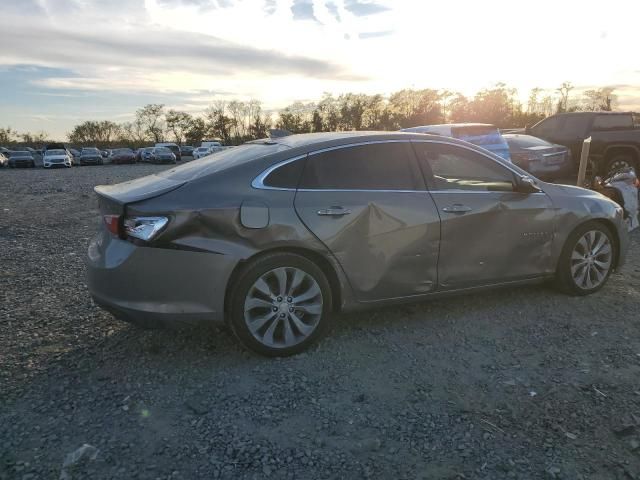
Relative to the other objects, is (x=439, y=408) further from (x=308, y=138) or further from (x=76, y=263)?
(x=76, y=263)

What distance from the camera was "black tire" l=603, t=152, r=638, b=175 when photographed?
39.6 feet

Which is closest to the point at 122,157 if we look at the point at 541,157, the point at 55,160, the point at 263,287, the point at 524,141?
the point at 55,160

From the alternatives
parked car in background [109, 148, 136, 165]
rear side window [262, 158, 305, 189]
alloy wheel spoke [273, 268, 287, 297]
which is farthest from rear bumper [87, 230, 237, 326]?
parked car in background [109, 148, 136, 165]

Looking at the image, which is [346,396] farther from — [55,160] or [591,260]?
[55,160]

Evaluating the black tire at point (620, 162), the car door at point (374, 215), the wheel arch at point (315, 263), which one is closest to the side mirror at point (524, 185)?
the car door at point (374, 215)

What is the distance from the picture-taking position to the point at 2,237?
310 inches

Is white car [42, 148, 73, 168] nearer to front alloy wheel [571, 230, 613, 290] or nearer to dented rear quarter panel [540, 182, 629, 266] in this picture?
dented rear quarter panel [540, 182, 629, 266]

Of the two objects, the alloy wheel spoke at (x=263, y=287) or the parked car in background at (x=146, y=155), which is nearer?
the alloy wheel spoke at (x=263, y=287)

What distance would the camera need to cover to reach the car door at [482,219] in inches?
163

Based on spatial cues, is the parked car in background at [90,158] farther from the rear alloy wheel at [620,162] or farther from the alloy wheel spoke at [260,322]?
the alloy wheel spoke at [260,322]

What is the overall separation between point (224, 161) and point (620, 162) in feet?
37.5

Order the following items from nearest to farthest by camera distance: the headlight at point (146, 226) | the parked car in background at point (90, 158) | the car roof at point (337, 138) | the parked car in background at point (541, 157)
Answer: the headlight at point (146, 226)
the car roof at point (337, 138)
the parked car in background at point (541, 157)
the parked car in background at point (90, 158)

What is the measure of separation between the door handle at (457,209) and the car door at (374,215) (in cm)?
12

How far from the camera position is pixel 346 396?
318 centimetres
